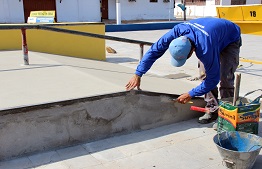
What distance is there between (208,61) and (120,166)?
1.35 m

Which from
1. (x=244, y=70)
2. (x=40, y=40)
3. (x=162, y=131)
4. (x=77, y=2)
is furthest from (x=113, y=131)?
(x=77, y=2)

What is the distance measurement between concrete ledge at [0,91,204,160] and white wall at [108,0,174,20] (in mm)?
26465

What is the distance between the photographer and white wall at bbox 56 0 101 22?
25.2m

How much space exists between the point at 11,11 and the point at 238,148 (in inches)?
928

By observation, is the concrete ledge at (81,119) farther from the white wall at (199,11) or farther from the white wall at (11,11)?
the white wall at (199,11)

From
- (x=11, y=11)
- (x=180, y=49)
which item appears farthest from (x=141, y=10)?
(x=180, y=49)

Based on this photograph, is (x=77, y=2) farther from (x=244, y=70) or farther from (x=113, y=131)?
(x=113, y=131)

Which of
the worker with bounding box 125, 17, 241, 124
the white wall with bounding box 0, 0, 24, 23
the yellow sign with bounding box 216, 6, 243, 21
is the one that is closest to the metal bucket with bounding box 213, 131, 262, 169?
the worker with bounding box 125, 17, 241, 124

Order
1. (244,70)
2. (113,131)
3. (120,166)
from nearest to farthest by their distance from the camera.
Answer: (120,166)
(113,131)
(244,70)

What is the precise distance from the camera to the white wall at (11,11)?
22.8 metres

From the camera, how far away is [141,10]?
30484mm

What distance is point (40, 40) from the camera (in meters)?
7.01

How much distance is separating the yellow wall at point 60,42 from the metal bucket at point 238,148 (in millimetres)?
5295

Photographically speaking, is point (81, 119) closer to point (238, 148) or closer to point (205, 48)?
point (205, 48)
